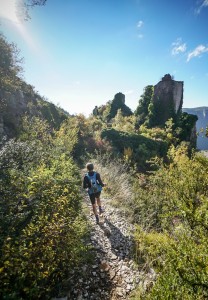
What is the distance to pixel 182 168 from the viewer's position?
7.11 metres

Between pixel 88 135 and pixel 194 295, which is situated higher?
pixel 88 135

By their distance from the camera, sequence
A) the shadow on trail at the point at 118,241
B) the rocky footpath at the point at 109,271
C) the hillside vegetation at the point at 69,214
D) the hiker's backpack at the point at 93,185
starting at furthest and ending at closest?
the hiker's backpack at the point at 93,185 → the shadow on trail at the point at 118,241 → the rocky footpath at the point at 109,271 → the hillside vegetation at the point at 69,214

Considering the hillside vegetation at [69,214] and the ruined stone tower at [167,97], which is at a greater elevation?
the ruined stone tower at [167,97]

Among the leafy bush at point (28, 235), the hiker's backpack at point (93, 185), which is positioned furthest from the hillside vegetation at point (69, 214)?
the hiker's backpack at point (93, 185)

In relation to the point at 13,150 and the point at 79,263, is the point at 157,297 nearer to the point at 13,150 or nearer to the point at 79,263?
the point at 79,263

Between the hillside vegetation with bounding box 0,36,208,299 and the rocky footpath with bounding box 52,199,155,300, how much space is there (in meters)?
0.21

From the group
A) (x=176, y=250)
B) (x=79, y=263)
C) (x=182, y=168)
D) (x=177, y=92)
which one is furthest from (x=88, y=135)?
(x=177, y=92)

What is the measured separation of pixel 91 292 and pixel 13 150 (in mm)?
3147

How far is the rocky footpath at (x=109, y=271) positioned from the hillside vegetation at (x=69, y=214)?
0.21 meters

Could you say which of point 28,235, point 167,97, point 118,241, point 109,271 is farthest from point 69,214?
point 167,97

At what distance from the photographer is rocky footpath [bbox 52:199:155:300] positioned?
3582mm

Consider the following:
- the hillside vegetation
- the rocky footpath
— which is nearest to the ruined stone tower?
the hillside vegetation

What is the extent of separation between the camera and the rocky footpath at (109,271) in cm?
358

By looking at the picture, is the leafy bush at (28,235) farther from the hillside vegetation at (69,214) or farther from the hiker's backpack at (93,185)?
the hiker's backpack at (93,185)
